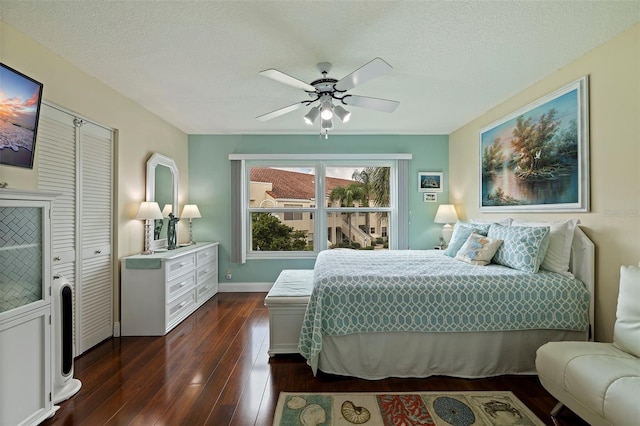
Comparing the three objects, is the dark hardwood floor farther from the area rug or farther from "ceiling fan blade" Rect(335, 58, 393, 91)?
"ceiling fan blade" Rect(335, 58, 393, 91)

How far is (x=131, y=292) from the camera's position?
3.17m

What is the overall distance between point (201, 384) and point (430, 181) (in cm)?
410

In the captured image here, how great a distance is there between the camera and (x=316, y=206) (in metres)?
4.91

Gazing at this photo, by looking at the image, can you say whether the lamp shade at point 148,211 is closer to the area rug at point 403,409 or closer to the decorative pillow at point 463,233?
the area rug at point 403,409

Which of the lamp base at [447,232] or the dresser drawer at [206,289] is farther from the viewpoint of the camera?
the lamp base at [447,232]

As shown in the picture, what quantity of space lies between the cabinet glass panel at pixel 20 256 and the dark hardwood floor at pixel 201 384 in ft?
2.63

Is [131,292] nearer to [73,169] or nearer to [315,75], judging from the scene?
[73,169]

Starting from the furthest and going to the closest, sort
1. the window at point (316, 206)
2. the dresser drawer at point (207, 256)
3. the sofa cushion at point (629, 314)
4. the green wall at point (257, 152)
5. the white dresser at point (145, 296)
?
the window at point (316, 206)
the green wall at point (257, 152)
the dresser drawer at point (207, 256)
the white dresser at point (145, 296)
the sofa cushion at point (629, 314)

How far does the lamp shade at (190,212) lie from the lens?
4.41 metres

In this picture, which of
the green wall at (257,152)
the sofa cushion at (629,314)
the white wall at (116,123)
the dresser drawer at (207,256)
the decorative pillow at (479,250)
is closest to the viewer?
the sofa cushion at (629,314)

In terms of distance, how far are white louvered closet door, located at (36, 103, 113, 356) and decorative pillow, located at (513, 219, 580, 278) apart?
4.00m

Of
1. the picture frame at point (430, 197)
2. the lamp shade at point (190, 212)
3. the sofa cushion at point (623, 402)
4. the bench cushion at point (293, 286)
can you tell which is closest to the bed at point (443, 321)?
the bench cushion at point (293, 286)

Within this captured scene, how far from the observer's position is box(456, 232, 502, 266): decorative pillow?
9.11ft

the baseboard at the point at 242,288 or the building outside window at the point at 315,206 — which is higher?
the building outside window at the point at 315,206
